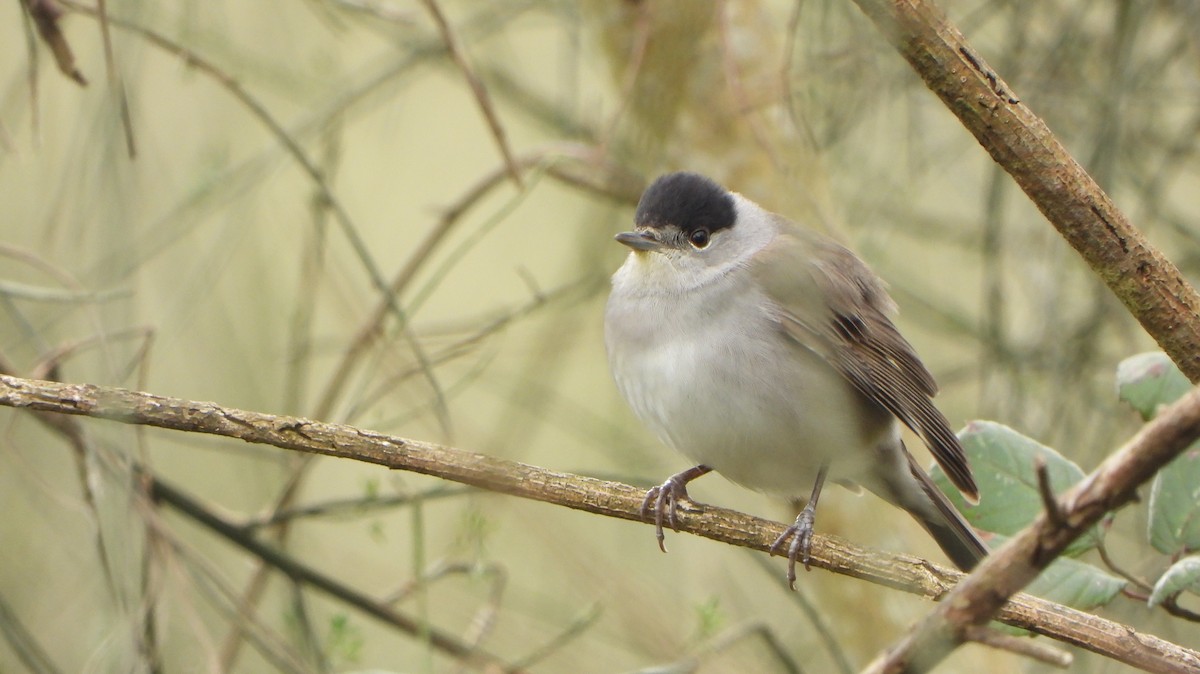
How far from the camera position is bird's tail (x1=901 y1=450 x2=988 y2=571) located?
322cm

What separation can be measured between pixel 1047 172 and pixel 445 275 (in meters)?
2.75

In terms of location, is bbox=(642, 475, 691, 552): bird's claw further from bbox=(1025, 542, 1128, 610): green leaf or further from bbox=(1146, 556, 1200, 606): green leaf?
bbox=(1146, 556, 1200, 606): green leaf

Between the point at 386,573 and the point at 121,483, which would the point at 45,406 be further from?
the point at 386,573

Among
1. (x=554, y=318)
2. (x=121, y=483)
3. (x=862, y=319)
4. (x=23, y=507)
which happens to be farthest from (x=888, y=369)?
(x=23, y=507)

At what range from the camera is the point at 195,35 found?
316cm

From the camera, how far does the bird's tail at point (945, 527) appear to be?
3.22 metres

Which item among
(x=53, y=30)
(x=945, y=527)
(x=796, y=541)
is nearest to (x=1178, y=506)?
(x=796, y=541)

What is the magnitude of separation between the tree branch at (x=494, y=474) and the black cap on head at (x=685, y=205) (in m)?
1.27

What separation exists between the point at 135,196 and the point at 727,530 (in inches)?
47.7

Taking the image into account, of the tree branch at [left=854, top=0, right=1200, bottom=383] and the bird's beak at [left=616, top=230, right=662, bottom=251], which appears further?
the bird's beak at [left=616, top=230, right=662, bottom=251]

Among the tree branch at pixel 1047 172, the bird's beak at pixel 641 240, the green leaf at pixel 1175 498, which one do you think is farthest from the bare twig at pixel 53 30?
the green leaf at pixel 1175 498

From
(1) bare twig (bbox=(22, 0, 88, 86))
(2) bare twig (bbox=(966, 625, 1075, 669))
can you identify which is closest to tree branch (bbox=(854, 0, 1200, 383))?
(2) bare twig (bbox=(966, 625, 1075, 669))

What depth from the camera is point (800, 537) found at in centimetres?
272

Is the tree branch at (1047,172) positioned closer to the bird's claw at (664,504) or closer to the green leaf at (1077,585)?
the green leaf at (1077,585)
